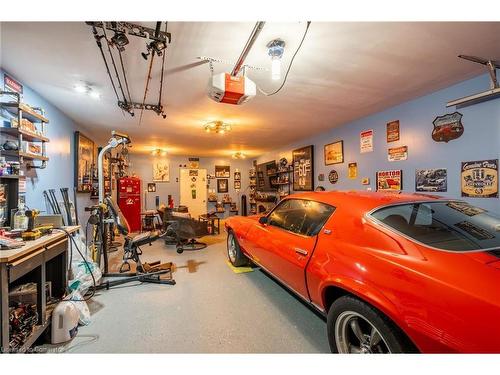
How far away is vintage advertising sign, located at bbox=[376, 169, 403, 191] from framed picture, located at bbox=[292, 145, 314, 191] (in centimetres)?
187

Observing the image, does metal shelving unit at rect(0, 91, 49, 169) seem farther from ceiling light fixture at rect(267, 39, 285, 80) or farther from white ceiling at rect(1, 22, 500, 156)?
ceiling light fixture at rect(267, 39, 285, 80)

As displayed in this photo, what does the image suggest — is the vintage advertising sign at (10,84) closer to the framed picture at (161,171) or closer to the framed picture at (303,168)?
the framed picture at (303,168)

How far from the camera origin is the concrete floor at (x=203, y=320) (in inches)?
69.9

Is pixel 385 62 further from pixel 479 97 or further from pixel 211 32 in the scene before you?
pixel 211 32

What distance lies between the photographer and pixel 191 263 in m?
3.83

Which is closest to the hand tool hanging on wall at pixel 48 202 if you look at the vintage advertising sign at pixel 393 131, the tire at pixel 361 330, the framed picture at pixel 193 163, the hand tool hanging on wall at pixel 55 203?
the hand tool hanging on wall at pixel 55 203

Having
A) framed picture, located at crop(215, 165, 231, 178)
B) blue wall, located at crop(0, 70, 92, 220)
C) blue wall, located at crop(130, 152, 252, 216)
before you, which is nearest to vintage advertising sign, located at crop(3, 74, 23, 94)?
blue wall, located at crop(0, 70, 92, 220)

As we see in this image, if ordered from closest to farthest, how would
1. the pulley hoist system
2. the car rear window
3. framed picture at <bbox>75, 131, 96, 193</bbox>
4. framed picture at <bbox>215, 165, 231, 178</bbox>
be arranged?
1. the pulley hoist system
2. the car rear window
3. framed picture at <bbox>75, 131, 96, 193</bbox>
4. framed picture at <bbox>215, 165, 231, 178</bbox>

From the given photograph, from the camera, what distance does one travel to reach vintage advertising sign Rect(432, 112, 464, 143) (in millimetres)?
2751

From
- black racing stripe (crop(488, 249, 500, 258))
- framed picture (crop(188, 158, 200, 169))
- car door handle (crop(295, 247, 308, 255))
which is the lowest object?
car door handle (crop(295, 247, 308, 255))

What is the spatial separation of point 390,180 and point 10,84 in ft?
16.7
